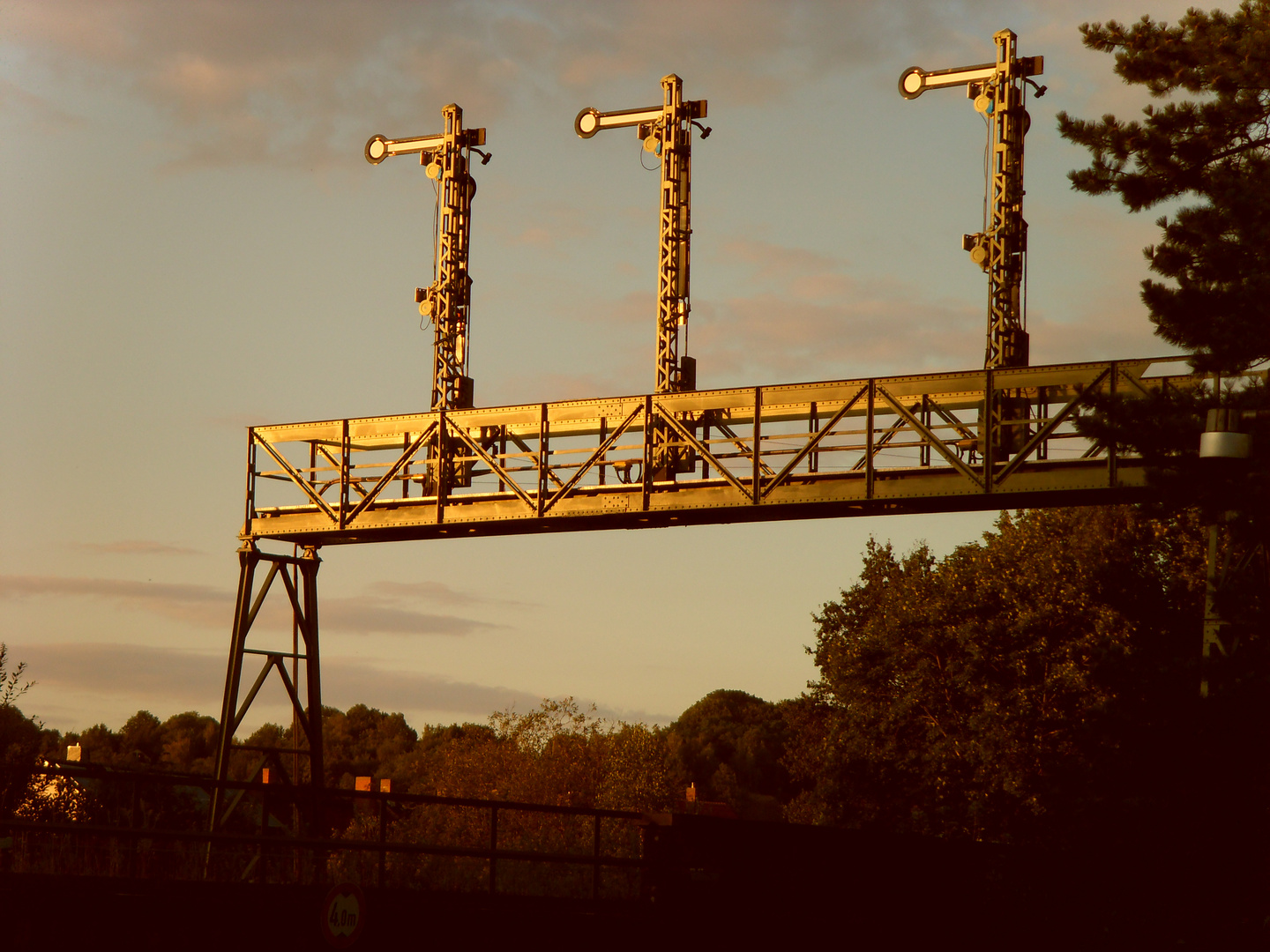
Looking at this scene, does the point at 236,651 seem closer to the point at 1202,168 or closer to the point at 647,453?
the point at 647,453

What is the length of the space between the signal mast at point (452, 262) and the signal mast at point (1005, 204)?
29.9 feet

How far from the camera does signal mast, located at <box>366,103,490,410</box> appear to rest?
90.2 ft

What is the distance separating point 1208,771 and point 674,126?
538 inches

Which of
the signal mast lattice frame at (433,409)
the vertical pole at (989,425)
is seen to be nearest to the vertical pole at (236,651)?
the signal mast lattice frame at (433,409)

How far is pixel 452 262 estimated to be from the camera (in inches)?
1102

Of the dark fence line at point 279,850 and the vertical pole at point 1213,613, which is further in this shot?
the vertical pole at point 1213,613

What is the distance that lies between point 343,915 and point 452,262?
15737 mm

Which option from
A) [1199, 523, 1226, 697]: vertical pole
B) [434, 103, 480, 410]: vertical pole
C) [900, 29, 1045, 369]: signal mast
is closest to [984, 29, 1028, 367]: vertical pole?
[900, 29, 1045, 369]: signal mast

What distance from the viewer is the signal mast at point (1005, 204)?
23.8m

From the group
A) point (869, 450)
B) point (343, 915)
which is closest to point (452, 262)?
point (869, 450)

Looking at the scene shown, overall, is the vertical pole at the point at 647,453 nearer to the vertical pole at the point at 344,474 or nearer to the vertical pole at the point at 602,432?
the vertical pole at the point at 602,432

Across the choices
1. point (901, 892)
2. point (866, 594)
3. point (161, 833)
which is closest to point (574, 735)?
point (866, 594)

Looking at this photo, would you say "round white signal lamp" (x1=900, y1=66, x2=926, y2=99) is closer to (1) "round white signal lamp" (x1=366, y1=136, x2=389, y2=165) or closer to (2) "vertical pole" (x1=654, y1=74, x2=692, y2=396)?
(2) "vertical pole" (x1=654, y1=74, x2=692, y2=396)

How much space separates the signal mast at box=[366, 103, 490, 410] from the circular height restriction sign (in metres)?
13.7
